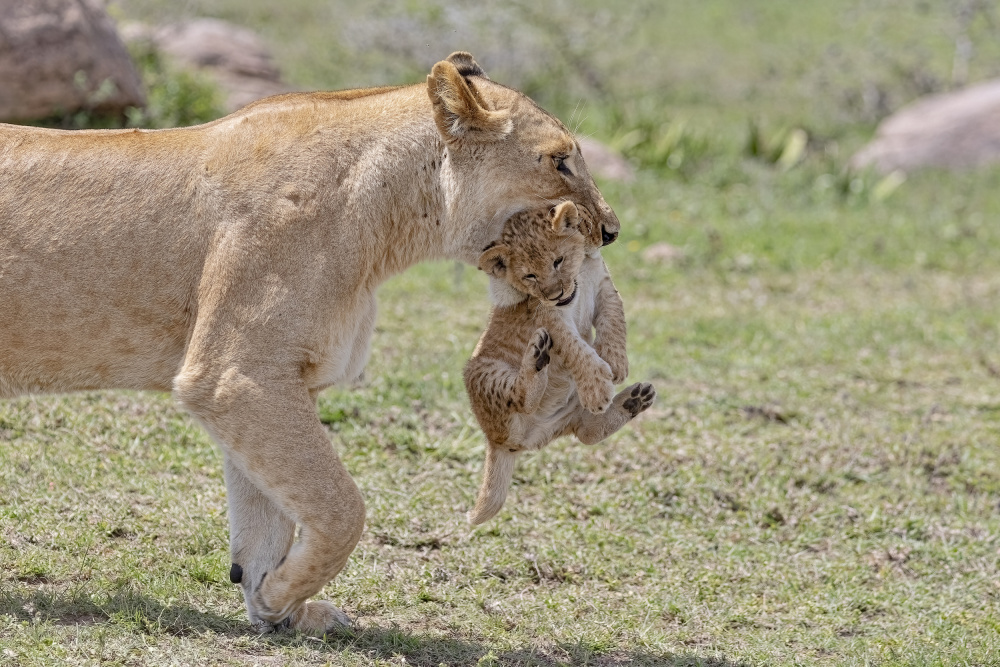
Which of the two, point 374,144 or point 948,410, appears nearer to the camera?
point 374,144

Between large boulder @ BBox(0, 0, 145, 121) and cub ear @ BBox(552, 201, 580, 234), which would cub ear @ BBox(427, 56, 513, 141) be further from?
large boulder @ BBox(0, 0, 145, 121)

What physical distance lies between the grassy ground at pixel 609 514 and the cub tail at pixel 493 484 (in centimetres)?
39

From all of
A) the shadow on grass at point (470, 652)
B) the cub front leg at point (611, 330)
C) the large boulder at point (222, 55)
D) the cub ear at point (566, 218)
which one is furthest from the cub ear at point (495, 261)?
the large boulder at point (222, 55)

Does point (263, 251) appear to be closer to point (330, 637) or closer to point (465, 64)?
point (465, 64)

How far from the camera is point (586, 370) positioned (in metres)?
4.44

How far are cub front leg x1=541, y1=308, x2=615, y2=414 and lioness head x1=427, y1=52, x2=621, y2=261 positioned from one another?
1.39ft

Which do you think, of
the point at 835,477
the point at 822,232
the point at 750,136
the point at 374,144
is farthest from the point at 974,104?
the point at 374,144

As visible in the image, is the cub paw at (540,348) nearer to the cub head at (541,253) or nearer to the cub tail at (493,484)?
the cub head at (541,253)

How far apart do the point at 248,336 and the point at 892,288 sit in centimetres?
722

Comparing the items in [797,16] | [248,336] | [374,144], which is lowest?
[797,16]

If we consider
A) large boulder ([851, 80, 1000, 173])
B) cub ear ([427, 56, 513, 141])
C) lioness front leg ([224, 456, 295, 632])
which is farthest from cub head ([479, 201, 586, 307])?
large boulder ([851, 80, 1000, 173])

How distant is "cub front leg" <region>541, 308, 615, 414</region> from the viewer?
443 cm

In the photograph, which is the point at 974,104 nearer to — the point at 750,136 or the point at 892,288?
the point at 750,136

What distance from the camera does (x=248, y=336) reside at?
3.80 metres
